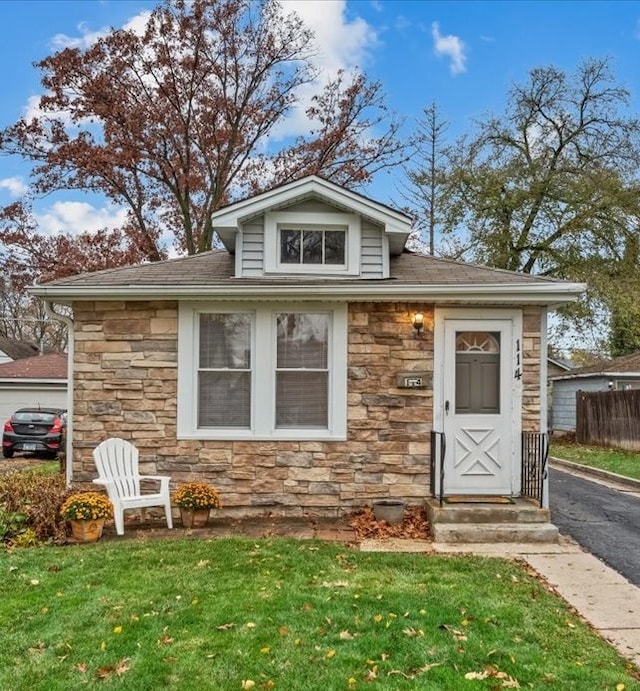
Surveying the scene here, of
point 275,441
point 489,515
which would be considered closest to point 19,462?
point 275,441

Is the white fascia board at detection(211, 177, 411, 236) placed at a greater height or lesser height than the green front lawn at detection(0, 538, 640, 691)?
greater

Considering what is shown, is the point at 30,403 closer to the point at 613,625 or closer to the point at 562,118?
the point at 613,625

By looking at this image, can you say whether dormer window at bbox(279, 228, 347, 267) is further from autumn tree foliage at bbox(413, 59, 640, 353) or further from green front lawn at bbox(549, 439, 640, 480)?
autumn tree foliage at bbox(413, 59, 640, 353)

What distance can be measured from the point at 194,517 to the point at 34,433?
1077cm

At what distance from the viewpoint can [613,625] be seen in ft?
12.9

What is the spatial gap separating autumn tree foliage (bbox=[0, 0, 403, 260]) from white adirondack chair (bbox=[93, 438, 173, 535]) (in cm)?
1151

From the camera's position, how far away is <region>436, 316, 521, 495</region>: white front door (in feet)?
22.2

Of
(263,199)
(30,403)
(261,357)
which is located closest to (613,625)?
(261,357)

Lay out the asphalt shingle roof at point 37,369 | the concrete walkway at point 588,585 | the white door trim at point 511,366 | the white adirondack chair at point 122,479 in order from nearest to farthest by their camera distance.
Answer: the concrete walkway at point 588,585 < the white adirondack chair at point 122,479 < the white door trim at point 511,366 < the asphalt shingle roof at point 37,369

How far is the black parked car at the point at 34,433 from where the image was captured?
15.1 metres

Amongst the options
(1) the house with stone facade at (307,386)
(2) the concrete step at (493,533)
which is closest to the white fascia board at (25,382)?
(1) the house with stone facade at (307,386)

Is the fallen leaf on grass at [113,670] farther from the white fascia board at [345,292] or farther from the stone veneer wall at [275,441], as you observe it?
the white fascia board at [345,292]

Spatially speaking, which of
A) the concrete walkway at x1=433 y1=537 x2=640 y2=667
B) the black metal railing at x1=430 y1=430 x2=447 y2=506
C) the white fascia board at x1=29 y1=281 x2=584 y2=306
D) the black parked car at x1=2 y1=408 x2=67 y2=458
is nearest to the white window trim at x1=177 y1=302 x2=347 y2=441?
Result: the white fascia board at x1=29 y1=281 x2=584 y2=306

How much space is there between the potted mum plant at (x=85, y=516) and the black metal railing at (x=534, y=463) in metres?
4.59
